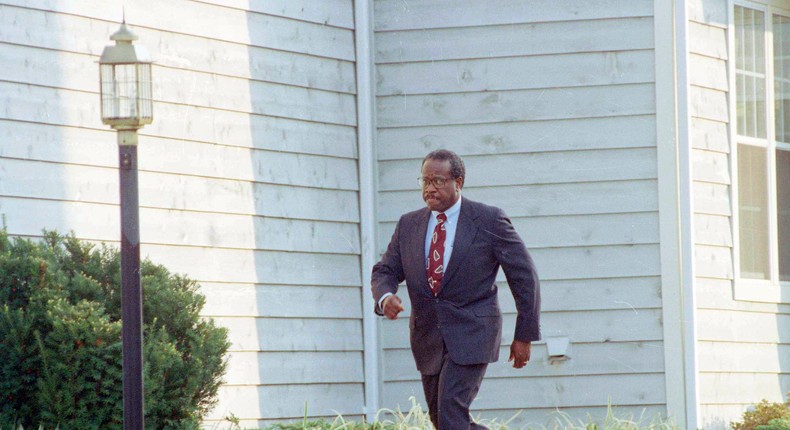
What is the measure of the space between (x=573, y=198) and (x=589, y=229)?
0.24 metres

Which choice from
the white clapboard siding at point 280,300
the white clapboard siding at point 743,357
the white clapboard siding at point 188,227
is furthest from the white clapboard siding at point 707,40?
the white clapboard siding at point 280,300

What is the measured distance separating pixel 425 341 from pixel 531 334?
0.51 metres

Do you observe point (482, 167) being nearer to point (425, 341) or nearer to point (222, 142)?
point (222, 142)

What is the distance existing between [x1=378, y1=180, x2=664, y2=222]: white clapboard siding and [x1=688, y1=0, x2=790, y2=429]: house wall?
480mm

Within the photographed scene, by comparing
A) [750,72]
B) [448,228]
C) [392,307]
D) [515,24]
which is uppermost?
[515,24]

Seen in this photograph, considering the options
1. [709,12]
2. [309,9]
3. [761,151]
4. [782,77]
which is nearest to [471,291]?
[309,9]

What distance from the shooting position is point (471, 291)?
5652mm

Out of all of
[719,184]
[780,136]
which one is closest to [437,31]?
[719,184]

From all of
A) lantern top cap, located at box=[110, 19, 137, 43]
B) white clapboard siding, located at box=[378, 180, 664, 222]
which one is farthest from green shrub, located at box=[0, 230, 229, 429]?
white clapboard siding, located at box=[378, 180, 664, 222]

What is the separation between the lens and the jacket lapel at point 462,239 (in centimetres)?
564

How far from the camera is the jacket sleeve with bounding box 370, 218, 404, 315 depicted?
5754 millimetres

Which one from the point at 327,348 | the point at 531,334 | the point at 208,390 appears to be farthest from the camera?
the point at 327,348

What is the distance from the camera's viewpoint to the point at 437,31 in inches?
328

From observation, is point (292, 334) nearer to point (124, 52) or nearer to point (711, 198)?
point (711, 198)
